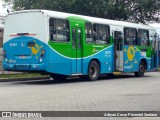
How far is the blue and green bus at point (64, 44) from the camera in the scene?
18359 mm

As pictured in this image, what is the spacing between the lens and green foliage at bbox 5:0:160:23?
29.9m

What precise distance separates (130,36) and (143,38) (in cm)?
152

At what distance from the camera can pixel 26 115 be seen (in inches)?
374

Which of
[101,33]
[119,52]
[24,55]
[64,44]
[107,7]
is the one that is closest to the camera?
[24,55]

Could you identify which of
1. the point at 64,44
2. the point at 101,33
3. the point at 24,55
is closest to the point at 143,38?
the point at 101,33

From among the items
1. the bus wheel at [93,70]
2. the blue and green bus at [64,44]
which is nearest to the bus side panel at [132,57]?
the blue and green bus at [64,44]

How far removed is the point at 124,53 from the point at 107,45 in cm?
154

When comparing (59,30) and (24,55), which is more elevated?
(59,30)

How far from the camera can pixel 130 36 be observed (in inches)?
950

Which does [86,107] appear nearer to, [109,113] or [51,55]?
[109,113]

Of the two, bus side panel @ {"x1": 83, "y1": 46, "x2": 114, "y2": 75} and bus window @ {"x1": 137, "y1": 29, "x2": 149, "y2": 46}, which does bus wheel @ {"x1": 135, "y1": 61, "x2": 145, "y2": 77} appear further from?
bus side panel @ {"x1": 83, "y1": 46, "x2": 114, "y2": 75}

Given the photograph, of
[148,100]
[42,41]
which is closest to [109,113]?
[148,100]

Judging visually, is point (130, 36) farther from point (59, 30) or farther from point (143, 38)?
point (59, 30)

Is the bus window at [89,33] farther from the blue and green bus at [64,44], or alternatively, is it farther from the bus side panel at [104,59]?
the bus side panel at [104,59]
